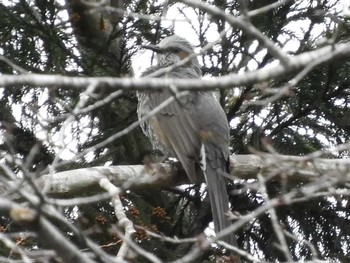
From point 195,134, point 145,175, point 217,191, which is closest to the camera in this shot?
point 145,175

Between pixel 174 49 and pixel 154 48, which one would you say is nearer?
pixel 154 48

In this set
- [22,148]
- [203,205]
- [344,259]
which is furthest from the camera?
[203,205]

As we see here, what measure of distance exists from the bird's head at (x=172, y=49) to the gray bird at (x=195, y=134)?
111 mm

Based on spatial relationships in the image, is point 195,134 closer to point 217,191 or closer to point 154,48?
point 217,191

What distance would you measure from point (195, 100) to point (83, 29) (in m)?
1.12

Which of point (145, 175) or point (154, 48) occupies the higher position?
point (154, 48)

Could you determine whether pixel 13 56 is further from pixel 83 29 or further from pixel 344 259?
pixel 344 259

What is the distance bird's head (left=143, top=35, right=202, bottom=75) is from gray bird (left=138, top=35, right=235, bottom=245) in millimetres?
111

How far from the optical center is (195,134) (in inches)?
286

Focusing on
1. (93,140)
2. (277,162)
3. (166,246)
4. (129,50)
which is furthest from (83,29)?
(277,162)

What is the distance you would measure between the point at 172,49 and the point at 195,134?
136 centimetres

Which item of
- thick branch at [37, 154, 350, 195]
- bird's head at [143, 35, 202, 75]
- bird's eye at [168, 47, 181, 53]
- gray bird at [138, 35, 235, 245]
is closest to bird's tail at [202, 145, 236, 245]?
gray bird at [138, 35, 235, 245]

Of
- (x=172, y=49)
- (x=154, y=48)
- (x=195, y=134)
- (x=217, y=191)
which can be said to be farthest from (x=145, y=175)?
(x=172, y=49)

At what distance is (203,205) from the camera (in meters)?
7.75
